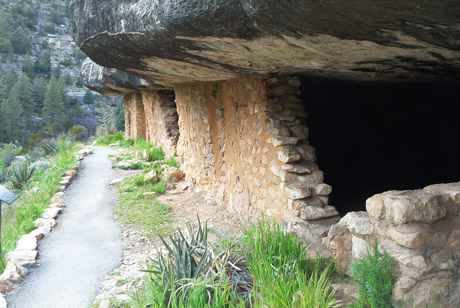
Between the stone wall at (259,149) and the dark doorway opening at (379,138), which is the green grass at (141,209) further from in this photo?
the dark doorway opening at (379,138)

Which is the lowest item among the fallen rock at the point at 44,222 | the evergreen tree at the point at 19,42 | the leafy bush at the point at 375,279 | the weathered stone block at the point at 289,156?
the fallen rock at the point at 44,222

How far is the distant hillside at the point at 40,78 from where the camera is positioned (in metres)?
28.0

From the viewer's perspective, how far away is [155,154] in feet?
27.3

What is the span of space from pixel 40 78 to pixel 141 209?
3524cm

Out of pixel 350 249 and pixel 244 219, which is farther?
pixel 244 219

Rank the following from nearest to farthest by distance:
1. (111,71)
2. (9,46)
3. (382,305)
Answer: (382,305)
(111,71)
(9,46)

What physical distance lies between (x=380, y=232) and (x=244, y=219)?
8.09ft

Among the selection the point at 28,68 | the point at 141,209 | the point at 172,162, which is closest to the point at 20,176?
the point at 172,162

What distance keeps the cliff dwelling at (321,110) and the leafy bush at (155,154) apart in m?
1.58

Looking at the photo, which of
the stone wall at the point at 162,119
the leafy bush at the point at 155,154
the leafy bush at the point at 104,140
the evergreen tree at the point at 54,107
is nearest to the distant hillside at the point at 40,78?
the evergreen tree at the point at 54,107

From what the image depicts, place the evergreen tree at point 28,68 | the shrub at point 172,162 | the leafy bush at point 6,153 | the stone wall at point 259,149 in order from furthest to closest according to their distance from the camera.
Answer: the evergreen tree at point 28,68, the leafy bush at point 6,153, the shrub at point 172,162, the stone wall at point 259,149

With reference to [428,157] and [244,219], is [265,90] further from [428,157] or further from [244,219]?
[428,157]

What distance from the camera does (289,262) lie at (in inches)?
95.9

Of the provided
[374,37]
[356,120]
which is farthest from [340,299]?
[356,120]
